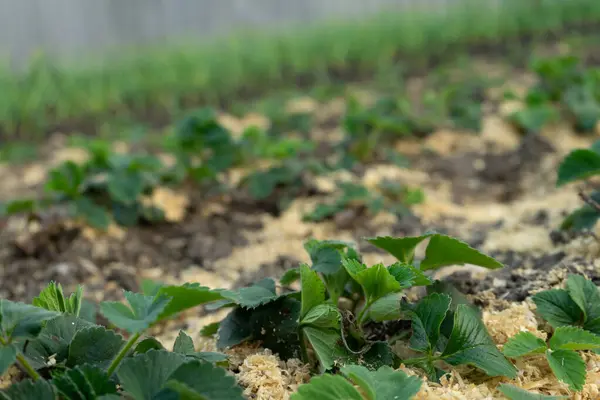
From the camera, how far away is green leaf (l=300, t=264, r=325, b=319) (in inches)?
46.2

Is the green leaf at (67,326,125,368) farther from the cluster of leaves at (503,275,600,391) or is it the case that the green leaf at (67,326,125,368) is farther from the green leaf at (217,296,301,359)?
the cluster of leaves at (503,275,600,391)

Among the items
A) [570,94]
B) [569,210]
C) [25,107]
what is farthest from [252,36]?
[569,210]

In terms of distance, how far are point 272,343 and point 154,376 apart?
36 centimetres

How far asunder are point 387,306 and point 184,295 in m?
0.38

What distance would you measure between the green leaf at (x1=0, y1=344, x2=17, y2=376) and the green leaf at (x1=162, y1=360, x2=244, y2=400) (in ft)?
0.75

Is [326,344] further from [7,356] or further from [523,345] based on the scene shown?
[7,356]

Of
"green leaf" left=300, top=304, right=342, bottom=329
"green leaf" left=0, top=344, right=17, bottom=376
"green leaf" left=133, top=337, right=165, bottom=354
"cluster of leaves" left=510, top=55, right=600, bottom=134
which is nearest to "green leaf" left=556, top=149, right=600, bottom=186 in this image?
"green leaf" left=300, top=304, right=342, bottom=329

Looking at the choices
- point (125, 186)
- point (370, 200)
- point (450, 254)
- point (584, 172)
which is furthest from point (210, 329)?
point (370, 200)

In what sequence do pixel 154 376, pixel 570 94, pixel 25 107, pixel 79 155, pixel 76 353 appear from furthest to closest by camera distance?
1. pixel 25 107
2. pixel 79 155
3. pixel 570 94
4. pixel 76 353
5. pixel 154 376

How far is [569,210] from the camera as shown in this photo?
82.6 inches

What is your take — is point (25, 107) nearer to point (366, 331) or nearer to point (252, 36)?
point (252, 36)

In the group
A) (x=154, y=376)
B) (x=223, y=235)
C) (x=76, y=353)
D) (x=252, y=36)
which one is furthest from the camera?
(x=252, y=36)

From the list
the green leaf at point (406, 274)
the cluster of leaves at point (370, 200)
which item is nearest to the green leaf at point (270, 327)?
the green leaf at point (406, 274)

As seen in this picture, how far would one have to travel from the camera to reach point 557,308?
129 centimetres
